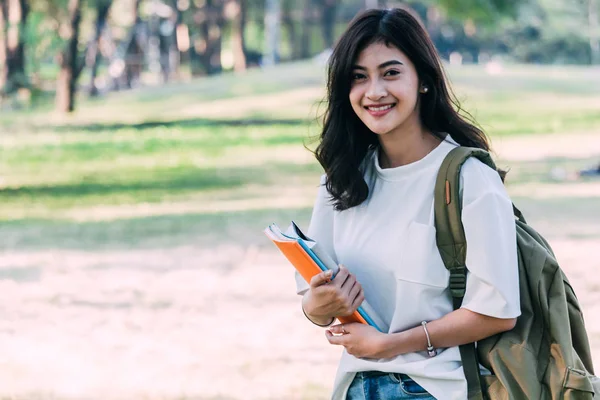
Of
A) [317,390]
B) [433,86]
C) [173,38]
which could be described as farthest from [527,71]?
[433,86]

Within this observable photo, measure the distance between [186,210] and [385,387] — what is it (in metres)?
11.1

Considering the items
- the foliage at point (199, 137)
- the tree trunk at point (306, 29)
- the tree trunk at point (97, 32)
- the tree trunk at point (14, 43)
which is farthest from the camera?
the tree trunk at point (306, 29)

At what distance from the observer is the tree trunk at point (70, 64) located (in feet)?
92.2

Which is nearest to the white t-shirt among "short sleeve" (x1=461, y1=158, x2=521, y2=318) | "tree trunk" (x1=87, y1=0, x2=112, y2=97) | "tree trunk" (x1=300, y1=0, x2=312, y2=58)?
"short sleeve" (x1=461, y1=158, x2=521, y2=318)

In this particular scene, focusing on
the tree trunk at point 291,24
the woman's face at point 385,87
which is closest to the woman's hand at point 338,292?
the woman's face at point 385,87

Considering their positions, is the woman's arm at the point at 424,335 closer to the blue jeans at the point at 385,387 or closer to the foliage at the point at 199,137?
the blue jeans at the point at 385,387

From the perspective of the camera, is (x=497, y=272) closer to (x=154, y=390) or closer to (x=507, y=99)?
(x=154, y=390)

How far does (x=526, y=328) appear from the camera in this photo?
7.57 ft

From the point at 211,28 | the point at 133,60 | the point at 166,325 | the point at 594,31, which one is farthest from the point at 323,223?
the point at 594,31

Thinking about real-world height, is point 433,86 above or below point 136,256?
above

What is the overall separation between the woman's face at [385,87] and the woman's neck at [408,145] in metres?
0.03

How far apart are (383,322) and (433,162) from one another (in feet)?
1.21

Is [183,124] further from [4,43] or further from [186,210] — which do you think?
[186,210]

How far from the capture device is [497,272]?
2.26 m
